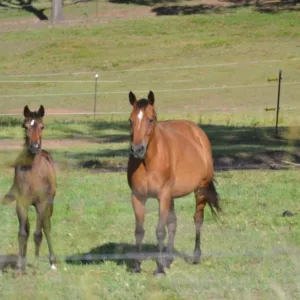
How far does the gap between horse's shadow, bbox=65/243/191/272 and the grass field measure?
21 mm

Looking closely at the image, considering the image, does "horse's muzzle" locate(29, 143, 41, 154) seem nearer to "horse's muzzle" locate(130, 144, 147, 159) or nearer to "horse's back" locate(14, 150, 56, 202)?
"horse's back" locate(14, 150, 56, 202)

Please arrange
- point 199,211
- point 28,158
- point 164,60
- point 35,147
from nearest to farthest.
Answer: point 35,147, point 28,158, point 199,211, point 164,60

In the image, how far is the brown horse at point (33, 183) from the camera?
8.72 metres

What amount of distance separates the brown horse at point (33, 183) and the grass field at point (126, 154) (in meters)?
0.32

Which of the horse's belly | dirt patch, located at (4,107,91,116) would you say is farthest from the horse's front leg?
dirt patch, located at (4,107,91,116)

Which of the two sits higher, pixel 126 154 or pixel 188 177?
pixel 188 177

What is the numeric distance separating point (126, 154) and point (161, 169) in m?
8.59

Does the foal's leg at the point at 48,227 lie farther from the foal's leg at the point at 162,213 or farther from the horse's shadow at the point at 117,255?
the foal's leg at the point at 162,213

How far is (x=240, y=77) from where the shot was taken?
34906 millimetres

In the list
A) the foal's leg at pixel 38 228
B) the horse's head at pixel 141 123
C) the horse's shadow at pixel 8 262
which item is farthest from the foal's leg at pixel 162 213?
the horse's shadow at pixel 8 262

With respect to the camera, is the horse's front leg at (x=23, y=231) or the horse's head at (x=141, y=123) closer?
the horse's head at (x=141, y=123)

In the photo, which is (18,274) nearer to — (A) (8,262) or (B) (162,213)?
(A) (8,262)

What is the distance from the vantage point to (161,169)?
885 cm

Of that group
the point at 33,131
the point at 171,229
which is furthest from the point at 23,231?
the point at 171,229
